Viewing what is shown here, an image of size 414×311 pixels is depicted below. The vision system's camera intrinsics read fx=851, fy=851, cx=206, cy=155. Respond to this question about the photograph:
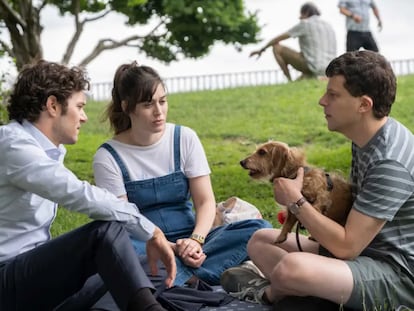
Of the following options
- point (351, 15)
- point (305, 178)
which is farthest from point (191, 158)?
point (351, 15)

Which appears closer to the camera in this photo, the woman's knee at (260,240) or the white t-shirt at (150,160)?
the woman's knee at (260,240)

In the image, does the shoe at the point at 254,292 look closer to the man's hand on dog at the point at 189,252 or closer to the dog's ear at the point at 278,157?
the man's hand on dog at the point at 189,252

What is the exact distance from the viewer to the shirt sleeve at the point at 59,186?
391 cm

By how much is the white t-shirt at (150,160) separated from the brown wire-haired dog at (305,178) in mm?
437

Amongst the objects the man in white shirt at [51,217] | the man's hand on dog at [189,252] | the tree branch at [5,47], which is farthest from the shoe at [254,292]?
the tree branch at [5,47]

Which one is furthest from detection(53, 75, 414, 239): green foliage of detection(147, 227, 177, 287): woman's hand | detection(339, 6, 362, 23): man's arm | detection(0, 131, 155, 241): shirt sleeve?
detection(0, 131, 155, 241): shirt sleeve

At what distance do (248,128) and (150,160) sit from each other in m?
8.36

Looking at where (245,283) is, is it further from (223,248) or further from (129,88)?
(129,88)

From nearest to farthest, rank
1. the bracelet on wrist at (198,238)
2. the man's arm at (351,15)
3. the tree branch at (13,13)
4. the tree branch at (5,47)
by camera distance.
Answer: the bracelet on wrist at (198,238) < the man's arm at (351,15) < the tree branch at (13,13) < the tree branch at (5,47)

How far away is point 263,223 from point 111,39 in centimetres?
1475

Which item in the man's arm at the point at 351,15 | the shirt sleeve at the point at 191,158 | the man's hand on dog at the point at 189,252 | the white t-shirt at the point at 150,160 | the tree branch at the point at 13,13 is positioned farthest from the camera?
the tree branch at the point at 13,13

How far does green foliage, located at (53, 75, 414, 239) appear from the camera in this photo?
10.6 meters

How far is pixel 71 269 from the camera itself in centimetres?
399

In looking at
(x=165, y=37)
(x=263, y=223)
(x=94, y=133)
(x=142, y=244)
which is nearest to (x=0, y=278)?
(x=142, y=244)
